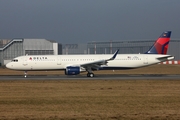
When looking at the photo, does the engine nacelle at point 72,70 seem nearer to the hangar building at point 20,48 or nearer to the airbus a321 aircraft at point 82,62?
the airbus a321 aircraft at point 82,62

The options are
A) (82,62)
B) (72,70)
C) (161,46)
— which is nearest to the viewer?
(72,70)

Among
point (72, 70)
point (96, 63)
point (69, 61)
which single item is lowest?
point (72, 70)

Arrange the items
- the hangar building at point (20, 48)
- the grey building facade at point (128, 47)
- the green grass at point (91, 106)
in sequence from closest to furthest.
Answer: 1. the green grass at point (91, 106)
2. the hangar building at point (20, 48)
3. the grey building facade at point (128, 47)

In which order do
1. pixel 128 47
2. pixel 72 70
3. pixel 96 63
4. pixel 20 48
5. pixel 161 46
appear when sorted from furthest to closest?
1. pixel 128 47
2. pixel 20 48
3. pixel 161 46
4. pixel 96 63
5. pixel 72 70

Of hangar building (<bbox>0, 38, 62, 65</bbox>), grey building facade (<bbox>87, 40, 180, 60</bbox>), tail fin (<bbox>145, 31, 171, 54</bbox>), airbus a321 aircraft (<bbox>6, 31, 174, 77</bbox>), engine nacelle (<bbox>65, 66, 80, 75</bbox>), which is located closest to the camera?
engine nacelle (<bbox>65, 66, 80, 75</bbox>)

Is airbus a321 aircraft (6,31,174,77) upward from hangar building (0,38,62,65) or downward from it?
downward

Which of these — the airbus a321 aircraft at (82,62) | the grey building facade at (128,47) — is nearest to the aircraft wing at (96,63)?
the airbus a321 aircraft at (82,62)

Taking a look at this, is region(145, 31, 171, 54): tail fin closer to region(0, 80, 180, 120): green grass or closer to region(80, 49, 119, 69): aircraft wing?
region(80, 49, 119, 69): aircraft wing

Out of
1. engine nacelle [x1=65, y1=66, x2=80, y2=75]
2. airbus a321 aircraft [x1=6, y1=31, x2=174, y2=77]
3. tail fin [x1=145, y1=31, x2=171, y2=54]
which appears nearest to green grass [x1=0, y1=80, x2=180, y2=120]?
engine nacelle [x1=65, y1=66, x2=80, y2=75]

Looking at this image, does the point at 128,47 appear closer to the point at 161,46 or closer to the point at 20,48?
the point at 20,48

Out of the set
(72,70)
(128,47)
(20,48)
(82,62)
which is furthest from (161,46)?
(128,47)

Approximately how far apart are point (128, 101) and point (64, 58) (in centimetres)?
2320

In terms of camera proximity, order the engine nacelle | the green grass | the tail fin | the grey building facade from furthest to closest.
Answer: the grey building facade, the tail fin, the engine nacelle, the green grass

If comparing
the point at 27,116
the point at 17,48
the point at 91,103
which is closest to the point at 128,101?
the point at 91,103
